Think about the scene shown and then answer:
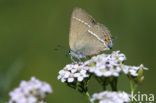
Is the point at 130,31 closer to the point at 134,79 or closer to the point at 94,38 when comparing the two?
the point at 94,38

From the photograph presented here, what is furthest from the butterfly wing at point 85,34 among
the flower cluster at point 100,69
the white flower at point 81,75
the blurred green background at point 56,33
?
the blurred green background at point 56,33

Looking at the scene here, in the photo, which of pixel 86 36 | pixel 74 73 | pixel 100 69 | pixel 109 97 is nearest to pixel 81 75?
pixel 74 73

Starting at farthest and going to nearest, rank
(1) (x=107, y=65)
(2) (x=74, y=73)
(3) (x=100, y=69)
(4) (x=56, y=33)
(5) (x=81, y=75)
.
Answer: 1. (4) (x=56, y=33)
2. (2) (x=74, y=73)
3. (5) (x=81, y=75)
4. (1) (x=107, y=65)
5. (3) (x=100, y=69)

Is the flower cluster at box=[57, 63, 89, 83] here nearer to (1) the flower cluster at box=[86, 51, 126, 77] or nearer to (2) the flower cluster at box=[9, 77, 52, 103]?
(1) the flower cluster at box=[86, 51, 126, 77]

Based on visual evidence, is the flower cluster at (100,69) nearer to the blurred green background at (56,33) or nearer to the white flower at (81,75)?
the white flower at (81,75)

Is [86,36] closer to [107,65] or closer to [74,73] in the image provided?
[74,73]
